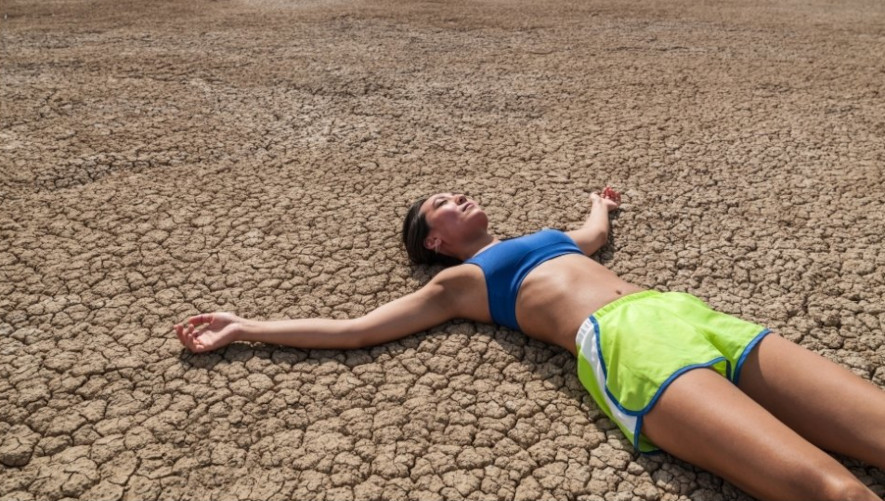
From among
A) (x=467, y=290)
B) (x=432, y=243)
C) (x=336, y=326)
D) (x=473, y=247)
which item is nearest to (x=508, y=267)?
(x=467, y=290)

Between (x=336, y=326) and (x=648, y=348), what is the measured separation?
117 cm

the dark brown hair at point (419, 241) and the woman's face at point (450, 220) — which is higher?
the woman's face at point (450, 220)

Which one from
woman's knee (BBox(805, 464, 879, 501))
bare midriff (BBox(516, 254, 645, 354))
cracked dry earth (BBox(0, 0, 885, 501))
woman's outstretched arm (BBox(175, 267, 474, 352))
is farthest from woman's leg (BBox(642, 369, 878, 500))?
woman's outstretched arm (BBox(175, 267, 474, 352))

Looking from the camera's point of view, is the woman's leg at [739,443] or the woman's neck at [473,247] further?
the woman's neck at [473,247]

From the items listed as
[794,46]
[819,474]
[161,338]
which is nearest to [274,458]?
[161,338]

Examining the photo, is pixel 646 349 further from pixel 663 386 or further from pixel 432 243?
pixel 432 243

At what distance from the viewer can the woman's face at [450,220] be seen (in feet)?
10.2

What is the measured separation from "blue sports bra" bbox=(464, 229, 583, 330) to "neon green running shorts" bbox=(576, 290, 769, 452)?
38 centimetres

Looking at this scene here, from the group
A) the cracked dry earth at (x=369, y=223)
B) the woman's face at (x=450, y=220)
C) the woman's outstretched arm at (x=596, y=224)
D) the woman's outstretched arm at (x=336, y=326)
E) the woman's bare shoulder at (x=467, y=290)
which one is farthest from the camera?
the woman's outstretched arm at (x=596, y=224)

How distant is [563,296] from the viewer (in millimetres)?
2674

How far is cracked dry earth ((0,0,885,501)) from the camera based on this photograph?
2373mm

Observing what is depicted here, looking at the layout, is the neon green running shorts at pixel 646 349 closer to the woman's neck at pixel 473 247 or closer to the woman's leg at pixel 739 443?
the woman's leg at pixel 739 443

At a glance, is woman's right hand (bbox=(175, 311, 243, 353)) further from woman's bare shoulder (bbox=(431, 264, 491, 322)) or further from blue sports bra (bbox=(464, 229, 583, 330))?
blue sports bra (bbox=(464, 229, 583, 330))

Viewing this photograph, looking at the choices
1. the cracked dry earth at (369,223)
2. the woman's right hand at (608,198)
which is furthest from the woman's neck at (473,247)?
the woman's right hand at (608,198)
